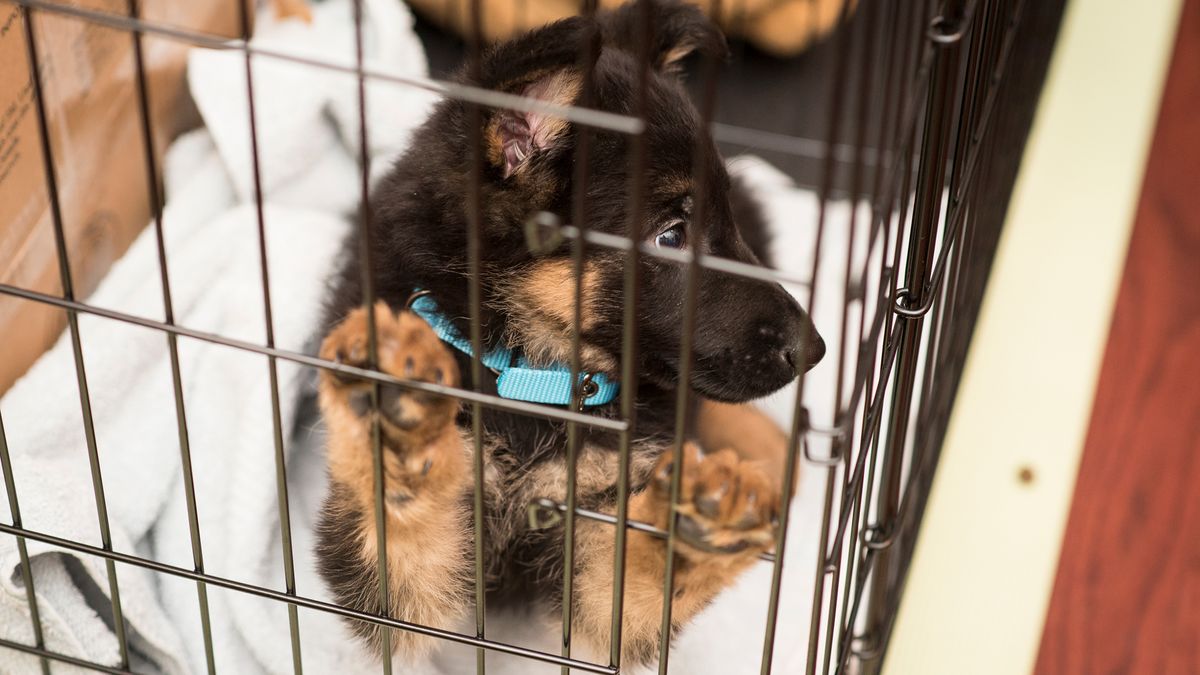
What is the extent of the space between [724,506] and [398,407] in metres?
0.37

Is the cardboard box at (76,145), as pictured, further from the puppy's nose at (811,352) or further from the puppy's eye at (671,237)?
the puppy's nose at (811,352)

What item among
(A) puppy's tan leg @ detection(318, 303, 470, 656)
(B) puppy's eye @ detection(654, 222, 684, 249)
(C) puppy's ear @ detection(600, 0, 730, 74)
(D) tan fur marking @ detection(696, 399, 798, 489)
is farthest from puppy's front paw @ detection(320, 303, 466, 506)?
(D) tan fur marking @ detection(696, 399, 798, 489)

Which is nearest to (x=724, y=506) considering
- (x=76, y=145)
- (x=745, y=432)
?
(x=745, y=432)

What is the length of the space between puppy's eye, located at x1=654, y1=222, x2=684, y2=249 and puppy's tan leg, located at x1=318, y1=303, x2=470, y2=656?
0.38 metres

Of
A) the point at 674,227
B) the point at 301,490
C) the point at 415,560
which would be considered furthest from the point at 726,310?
the point at 301,490

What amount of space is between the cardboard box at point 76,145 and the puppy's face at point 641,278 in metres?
0.85

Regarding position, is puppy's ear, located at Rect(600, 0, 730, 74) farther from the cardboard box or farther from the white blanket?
the cardboard box

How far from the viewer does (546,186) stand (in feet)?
5.31

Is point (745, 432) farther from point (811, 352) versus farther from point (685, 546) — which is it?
point (685, 546)

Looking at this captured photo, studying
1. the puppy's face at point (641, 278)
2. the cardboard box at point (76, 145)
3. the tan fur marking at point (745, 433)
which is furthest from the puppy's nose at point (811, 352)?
the cardboard box at point (76, 145)

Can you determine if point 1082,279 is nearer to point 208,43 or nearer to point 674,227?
point 674,227

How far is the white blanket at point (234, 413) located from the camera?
6.13 ft

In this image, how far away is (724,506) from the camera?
132 cm

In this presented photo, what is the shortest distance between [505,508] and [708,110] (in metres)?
0.91
